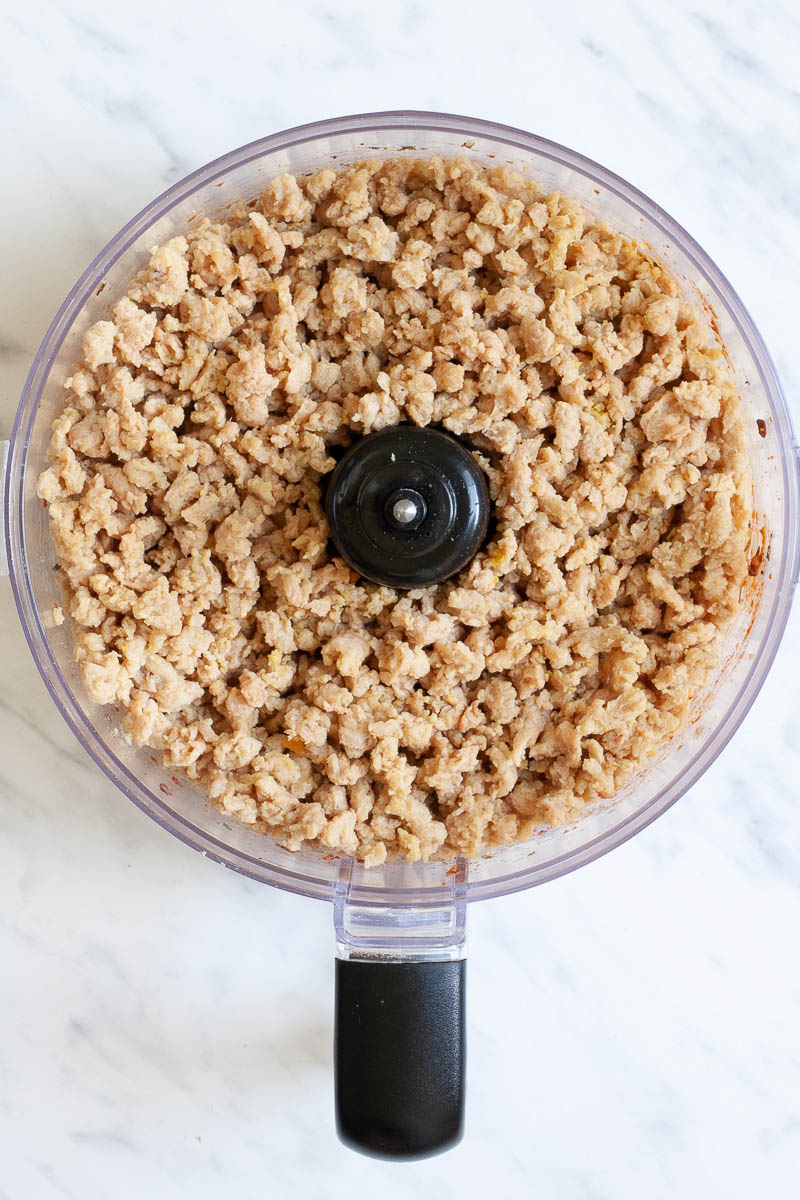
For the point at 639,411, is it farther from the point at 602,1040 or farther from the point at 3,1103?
the point at 3,1103

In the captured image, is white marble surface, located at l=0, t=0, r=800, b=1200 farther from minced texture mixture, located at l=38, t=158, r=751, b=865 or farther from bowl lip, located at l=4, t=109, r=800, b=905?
minced texture mixture, located at l=38, t=158, r=751, b=865

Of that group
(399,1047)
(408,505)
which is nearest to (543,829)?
(399,1047)

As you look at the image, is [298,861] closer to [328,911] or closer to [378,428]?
[328,911]

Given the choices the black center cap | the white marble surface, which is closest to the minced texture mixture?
the black center cap

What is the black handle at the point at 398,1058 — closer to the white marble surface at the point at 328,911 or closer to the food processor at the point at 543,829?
the food processor at the point at 543,829

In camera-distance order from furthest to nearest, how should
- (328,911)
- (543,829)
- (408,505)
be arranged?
(328,911)
(543,829)
(408,505)

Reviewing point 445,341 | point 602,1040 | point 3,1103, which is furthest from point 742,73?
point 3,1103
